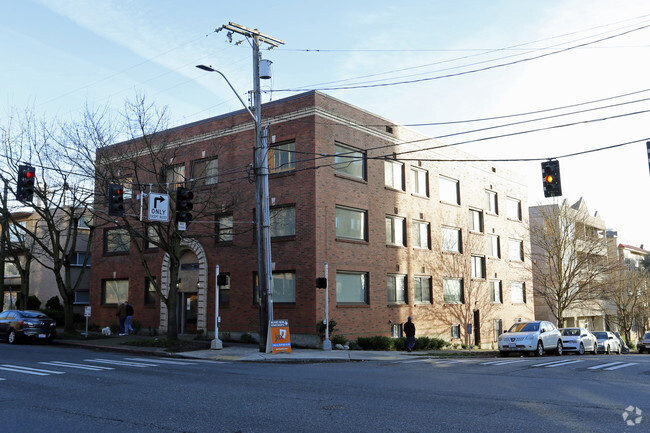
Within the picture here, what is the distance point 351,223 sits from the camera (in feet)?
88.8

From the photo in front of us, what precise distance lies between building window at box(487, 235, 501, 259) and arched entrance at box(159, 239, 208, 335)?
19.7m

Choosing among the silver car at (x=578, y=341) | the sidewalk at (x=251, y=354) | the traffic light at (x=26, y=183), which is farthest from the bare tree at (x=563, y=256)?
the traffic light at (x=26, y=183)

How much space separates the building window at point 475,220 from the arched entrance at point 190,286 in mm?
17431

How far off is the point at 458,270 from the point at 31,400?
27367 mm

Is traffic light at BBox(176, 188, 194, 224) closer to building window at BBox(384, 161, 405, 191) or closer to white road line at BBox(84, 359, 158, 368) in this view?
white road line at BBox(84, 359, 158, 368)

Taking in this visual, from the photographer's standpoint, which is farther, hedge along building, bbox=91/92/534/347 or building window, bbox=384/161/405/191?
building window, bbox=384/161/405/191

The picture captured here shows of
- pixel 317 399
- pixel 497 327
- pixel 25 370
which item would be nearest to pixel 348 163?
pixel 25 370

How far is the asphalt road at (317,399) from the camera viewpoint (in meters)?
8.20

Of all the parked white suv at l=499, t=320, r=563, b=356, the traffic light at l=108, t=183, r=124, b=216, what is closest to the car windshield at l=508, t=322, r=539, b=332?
the parked white suv at l=499, t=320, r=563, b=356

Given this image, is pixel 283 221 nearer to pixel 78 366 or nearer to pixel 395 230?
pixel 395 230

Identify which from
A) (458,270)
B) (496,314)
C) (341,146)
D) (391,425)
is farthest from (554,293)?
(391,425)

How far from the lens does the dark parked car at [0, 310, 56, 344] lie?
25.6 meters

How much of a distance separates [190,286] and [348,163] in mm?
10475

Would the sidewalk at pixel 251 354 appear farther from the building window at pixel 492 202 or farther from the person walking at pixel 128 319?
the building window at pixel 492 202
